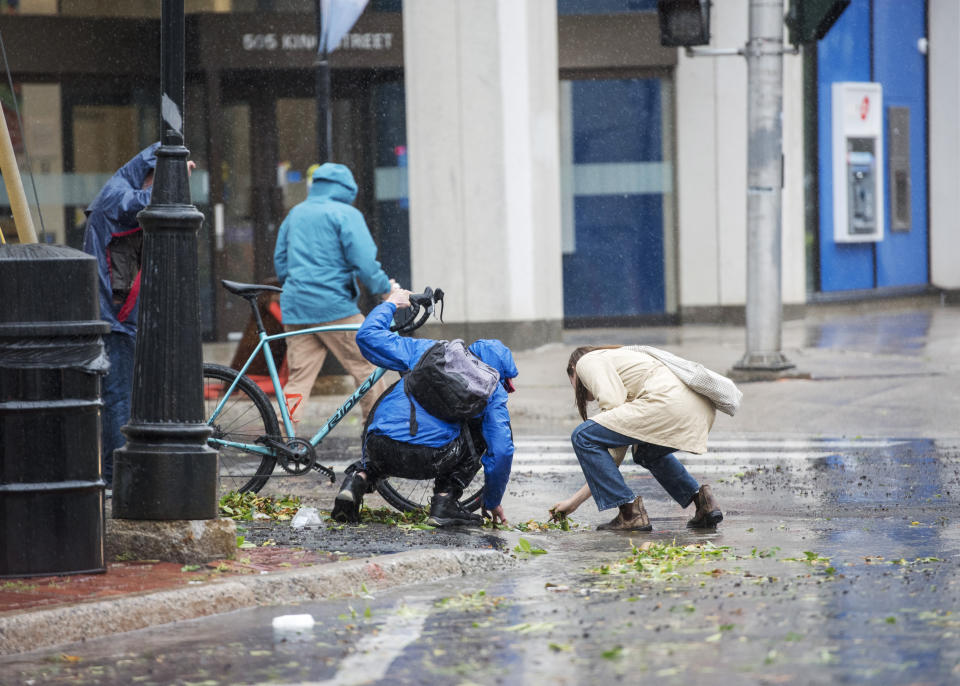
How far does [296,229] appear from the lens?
30.3 ft

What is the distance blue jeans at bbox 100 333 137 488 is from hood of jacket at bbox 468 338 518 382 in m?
1.75

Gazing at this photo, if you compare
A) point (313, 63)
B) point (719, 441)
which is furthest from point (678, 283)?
point (719, 441)

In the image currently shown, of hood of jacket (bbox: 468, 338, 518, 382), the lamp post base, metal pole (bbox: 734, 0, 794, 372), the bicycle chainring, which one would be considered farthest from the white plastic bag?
metal pole (bbox: 734, 0, 794, 372)

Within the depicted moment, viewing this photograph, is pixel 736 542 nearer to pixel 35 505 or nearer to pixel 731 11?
pixel 35 505

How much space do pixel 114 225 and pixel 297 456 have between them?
1484 mm

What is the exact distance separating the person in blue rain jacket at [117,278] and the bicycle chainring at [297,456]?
2.72 ft

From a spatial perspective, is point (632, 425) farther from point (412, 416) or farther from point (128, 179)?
point (128, 179)

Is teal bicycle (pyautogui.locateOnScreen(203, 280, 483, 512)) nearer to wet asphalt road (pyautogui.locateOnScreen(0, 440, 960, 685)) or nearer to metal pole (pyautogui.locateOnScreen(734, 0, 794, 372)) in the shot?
wet asphalt road (pyautogui.locateOnScreen(0, 440, 960, 685))

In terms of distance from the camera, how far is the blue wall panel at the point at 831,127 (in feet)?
68.6

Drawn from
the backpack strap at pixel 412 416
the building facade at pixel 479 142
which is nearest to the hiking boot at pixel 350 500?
the backpack strap at pixel 412 416

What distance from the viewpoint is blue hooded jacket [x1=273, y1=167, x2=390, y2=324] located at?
9.04 meters

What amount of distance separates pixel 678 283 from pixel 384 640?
15.1 meters

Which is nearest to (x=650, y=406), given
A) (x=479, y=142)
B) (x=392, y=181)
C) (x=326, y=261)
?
(x=326, y=261)

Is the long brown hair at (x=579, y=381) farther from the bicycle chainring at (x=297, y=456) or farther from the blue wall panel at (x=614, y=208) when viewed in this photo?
the blue wall panel at (x=614, y=208)
